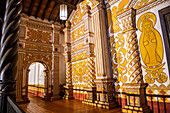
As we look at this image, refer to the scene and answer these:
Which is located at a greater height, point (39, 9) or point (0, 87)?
point (39, 9)

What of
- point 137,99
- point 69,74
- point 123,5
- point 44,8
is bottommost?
point 137,99

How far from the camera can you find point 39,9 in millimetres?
7508

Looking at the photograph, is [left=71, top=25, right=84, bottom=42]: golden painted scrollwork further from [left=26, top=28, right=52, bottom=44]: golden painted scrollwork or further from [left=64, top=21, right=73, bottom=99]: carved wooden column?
[left=26, top=28, right=52, bottom=44]: golden painted scrollwork

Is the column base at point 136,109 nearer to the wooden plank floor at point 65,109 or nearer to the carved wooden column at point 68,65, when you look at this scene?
the wooden plank floor at point 65,109

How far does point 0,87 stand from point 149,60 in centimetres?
379

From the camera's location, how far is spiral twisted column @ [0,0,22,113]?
4.65 ft

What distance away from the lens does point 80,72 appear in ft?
22.7

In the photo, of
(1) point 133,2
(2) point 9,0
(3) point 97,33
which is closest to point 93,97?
(3) point 97,33

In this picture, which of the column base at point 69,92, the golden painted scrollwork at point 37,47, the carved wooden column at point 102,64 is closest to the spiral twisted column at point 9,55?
the carved wooden column at point 102,64

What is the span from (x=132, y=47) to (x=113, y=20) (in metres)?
1.72

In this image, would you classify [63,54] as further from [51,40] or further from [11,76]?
[11,76]

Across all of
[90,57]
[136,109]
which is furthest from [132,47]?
[90,57]

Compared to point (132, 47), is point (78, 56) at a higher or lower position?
higher

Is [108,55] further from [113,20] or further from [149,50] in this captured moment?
[149,50]
